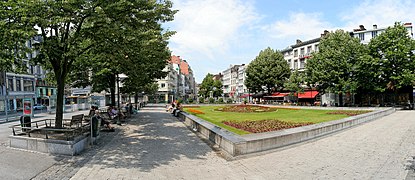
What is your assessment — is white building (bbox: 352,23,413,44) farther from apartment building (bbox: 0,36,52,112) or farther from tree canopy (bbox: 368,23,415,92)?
apartment building (bbox: 0,36,52,112)

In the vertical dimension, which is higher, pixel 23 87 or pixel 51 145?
pixel 23 87

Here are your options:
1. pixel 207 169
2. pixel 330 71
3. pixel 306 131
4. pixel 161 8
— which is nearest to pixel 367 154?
pixel 306 131

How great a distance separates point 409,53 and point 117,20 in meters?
39.7

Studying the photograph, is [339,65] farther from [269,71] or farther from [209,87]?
[209,87]

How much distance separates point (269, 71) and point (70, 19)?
5554cm

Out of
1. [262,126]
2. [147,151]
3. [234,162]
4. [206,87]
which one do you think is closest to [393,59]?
[262,126]

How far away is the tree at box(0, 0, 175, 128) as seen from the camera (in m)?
9.42

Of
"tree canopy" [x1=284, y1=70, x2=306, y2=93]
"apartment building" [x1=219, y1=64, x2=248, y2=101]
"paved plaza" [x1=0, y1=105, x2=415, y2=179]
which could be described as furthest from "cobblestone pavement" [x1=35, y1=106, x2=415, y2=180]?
"apartment building" [x1=219, y1=64, x2=248, y2=101]

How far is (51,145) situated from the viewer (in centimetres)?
991

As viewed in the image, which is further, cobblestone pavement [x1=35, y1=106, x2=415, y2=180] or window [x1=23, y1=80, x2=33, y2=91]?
window [x1=23, y1=80, x2=33, y2=91]

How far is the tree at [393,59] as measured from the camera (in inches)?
1414

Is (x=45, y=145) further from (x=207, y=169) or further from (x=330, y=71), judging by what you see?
(x=330, y=71)

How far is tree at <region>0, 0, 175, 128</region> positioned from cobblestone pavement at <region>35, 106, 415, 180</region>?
167 inches

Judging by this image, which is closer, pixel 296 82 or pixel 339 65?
pixel 339 65
